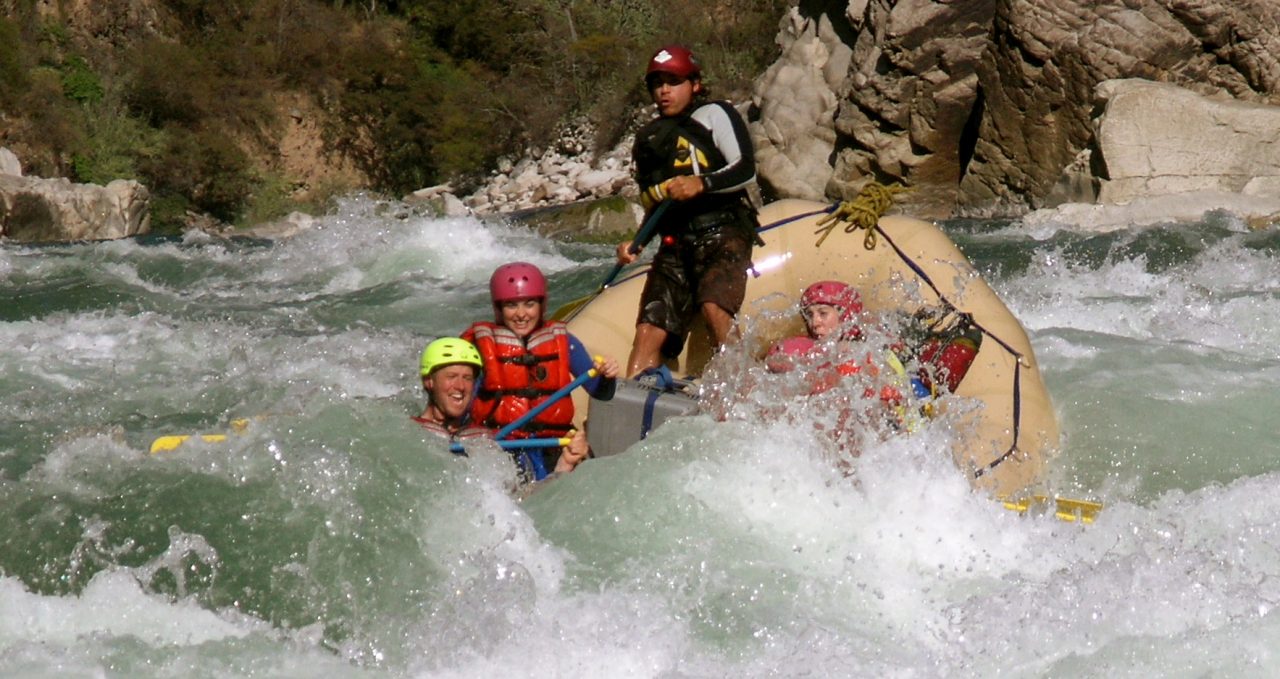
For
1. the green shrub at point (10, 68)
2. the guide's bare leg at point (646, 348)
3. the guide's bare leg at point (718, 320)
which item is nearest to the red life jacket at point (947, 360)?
the guide's bare leg at point (718, 320)

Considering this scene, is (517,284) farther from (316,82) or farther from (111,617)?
(316,82)

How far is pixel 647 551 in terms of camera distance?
13.0 ft

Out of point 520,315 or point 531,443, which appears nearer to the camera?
point 531,443

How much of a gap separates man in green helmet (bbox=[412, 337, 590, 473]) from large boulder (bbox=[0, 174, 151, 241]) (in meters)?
13.6

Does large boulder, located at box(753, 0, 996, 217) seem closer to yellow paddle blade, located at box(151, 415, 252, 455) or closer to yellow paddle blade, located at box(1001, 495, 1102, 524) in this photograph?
yellow paddle blade, located at box(1001, 495, 1102, 524)

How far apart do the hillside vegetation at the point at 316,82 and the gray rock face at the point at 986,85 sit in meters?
5.11

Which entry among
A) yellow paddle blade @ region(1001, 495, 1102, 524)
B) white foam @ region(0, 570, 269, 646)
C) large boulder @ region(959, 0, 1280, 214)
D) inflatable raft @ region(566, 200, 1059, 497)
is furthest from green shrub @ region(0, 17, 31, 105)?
yellow paddle blade @ region(1001, 495, 1102, 524)

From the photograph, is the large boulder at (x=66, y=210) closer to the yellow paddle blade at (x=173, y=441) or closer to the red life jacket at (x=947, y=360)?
the yellow paddle blade at (x=173, y=441)

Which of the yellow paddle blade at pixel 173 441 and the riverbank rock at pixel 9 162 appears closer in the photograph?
the yellow paddle blade at pixel 173 441

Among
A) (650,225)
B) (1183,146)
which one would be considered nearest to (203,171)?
(1183,146)

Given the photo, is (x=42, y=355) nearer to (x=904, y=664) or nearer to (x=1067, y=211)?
(x=904, y=664)

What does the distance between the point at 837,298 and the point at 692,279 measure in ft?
2.13

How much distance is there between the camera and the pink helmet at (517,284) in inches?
187

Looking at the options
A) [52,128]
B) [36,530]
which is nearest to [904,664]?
[36,530]
